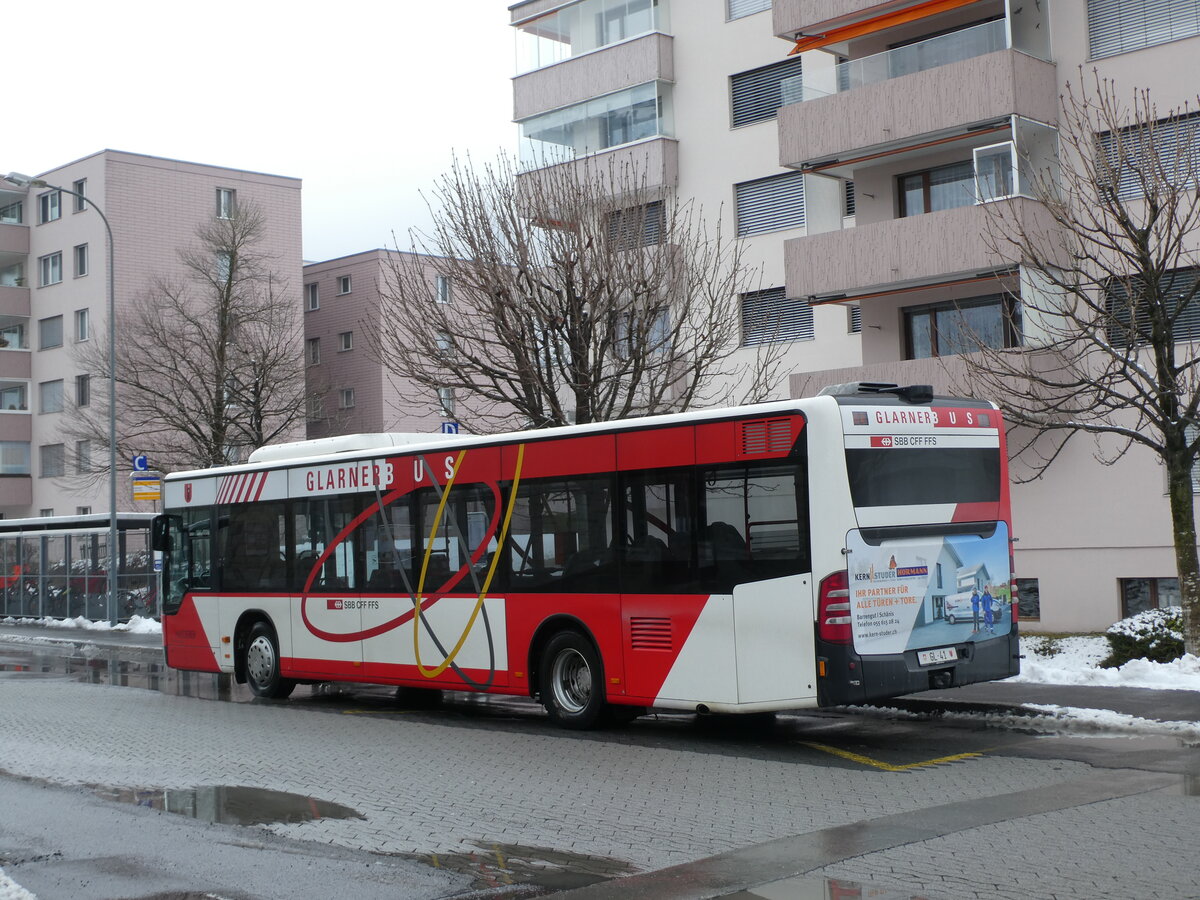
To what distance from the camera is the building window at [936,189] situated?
24.2 m

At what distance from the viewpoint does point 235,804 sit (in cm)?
945

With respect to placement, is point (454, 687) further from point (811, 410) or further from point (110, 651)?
point (110, 651)

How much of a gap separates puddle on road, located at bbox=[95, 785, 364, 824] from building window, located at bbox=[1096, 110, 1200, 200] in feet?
35.6

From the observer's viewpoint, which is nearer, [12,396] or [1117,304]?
[1117,304]

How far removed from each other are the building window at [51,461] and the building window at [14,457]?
0.63m

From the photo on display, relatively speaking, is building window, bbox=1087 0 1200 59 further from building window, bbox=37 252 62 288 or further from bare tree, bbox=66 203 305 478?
building window, bbox=37 252 62 288

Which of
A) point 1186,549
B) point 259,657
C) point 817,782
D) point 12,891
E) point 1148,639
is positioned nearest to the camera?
point 12,891

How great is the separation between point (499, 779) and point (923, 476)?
14.1 feet

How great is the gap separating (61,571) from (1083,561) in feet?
82.4

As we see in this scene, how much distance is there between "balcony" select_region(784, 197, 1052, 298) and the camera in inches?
878

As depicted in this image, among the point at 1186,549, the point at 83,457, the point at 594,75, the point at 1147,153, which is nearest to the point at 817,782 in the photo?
the point at 1186,549

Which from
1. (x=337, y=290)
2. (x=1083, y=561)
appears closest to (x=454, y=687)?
(x=1083, y=561)

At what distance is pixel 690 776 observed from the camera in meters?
10.3

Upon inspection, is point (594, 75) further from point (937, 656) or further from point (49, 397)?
point (49, 397)
